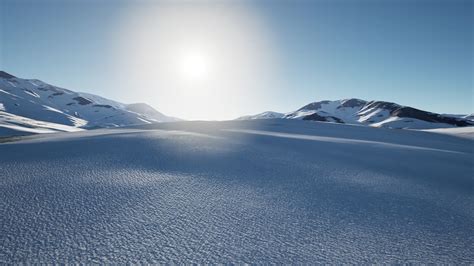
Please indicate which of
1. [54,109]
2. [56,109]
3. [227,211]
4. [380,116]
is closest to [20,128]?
[227,211]

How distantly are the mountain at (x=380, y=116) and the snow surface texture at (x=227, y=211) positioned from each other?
9433 cm

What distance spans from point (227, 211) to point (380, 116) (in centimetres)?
15355

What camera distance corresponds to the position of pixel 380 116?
13100cm

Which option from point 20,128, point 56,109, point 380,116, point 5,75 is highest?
point 5,75

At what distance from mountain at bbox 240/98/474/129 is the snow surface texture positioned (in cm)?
9433

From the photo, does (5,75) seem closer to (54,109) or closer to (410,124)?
(54,109)

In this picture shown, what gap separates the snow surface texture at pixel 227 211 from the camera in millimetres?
2518

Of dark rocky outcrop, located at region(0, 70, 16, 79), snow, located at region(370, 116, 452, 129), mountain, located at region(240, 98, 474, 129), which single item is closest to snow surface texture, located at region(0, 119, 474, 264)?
mountain, located at region(240, 98, 474, 129)

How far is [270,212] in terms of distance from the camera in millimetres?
3469

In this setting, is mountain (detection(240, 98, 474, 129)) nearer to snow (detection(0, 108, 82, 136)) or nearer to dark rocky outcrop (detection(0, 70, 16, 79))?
snow (detection(0, 108, 82, 136))

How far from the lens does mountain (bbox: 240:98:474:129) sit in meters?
106

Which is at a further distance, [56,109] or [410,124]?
[56,109]

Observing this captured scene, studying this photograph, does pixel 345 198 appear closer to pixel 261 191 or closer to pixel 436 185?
pixel 261 191

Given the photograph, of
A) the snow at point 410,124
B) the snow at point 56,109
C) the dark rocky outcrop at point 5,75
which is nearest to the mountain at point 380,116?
the snow at point 410,124
